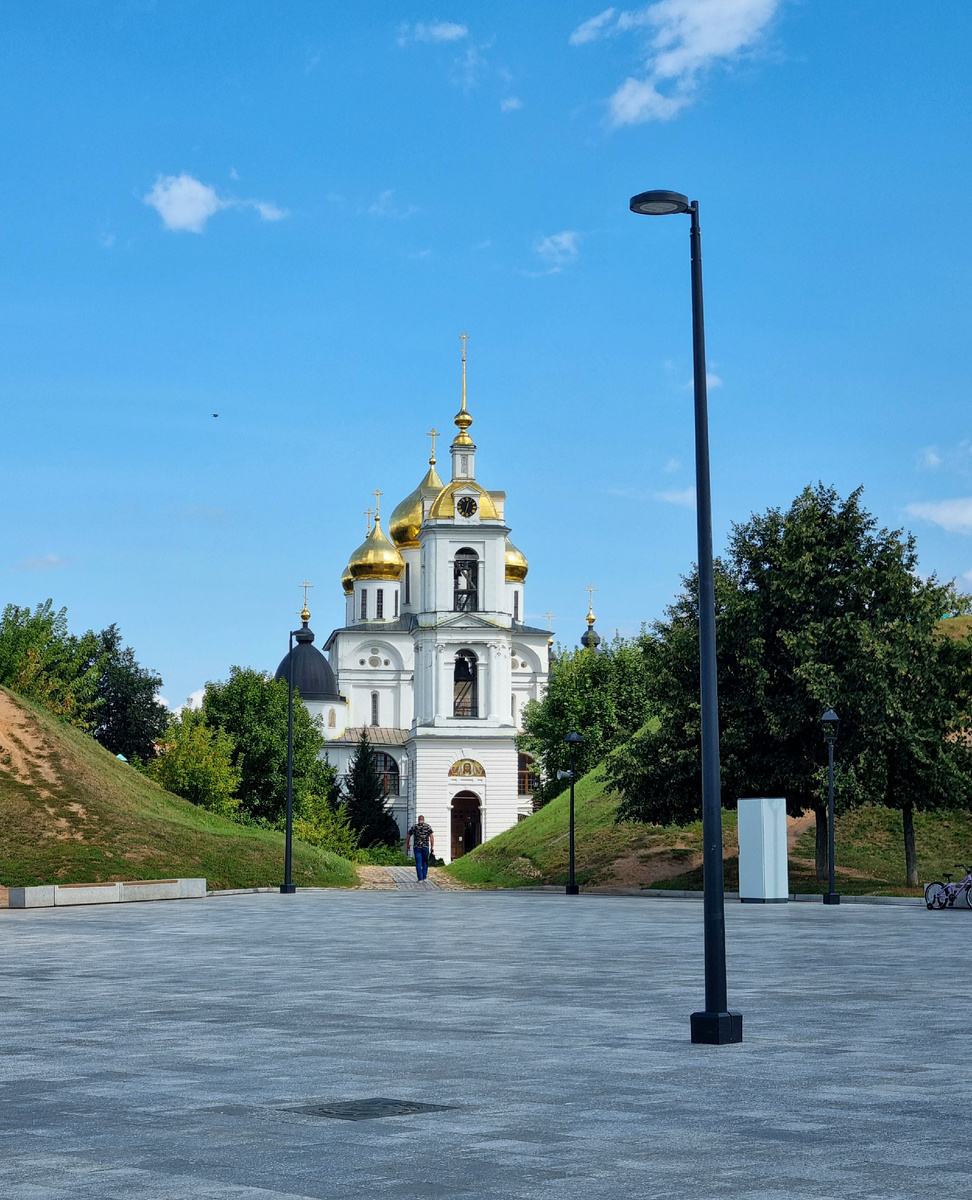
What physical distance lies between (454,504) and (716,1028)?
80.6 m

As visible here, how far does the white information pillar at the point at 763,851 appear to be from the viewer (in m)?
30.3

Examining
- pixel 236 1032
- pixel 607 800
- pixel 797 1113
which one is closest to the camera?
pixel 797 1113

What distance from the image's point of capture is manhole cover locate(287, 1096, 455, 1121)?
7.53 meters

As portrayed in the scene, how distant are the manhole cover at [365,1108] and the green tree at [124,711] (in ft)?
250

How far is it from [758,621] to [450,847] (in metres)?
59.1

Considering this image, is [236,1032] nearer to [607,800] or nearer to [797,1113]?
[797,1113]

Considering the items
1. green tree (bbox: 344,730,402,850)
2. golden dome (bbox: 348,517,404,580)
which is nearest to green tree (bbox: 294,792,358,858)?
green tree (bbox: 344,730,402,850)

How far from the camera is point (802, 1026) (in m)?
11.1

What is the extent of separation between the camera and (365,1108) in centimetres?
773

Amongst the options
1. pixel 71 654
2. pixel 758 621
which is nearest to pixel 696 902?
pixel 758 621

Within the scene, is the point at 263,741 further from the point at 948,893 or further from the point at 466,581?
the point at 948,893

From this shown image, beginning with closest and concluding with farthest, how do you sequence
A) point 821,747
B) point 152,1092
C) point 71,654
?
point 152,1092
point 821,747
point 71,654

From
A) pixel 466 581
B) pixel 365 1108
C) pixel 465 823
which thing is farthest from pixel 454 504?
pixel 365 1108

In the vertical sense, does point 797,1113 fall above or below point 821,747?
below
